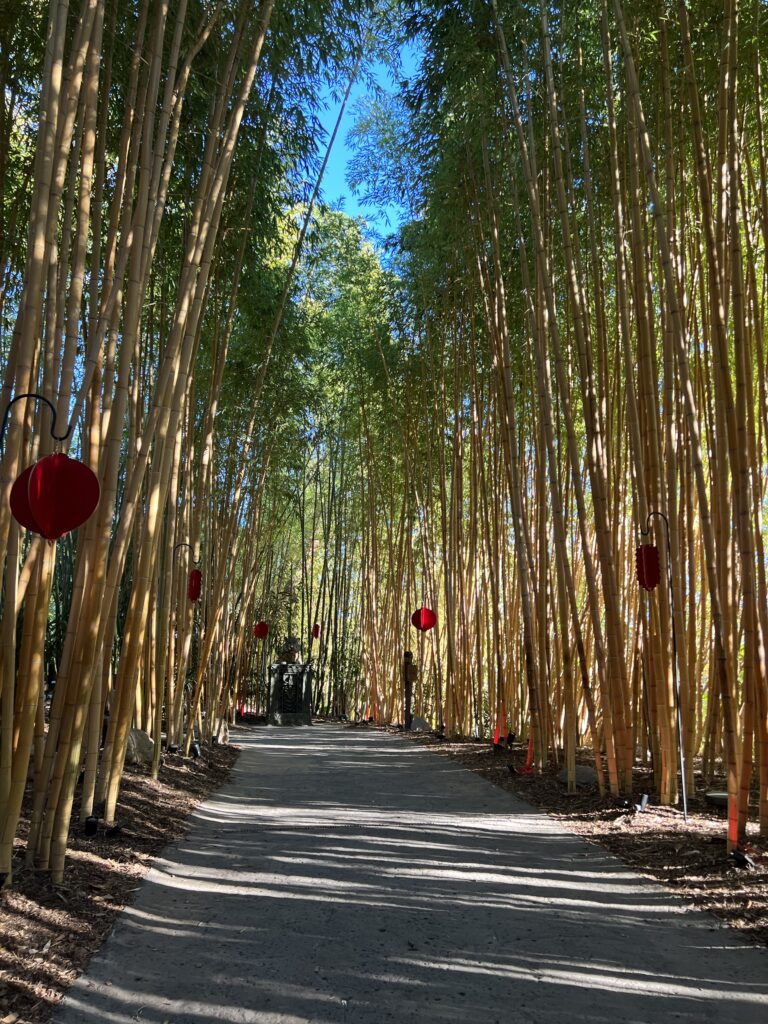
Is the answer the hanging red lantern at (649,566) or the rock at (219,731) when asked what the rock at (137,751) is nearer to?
the rock at (219,731)

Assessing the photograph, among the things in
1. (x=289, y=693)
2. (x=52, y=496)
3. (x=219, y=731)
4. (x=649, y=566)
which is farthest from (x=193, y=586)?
(x=289, y=693)

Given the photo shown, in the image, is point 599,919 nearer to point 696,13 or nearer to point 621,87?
point 696,13

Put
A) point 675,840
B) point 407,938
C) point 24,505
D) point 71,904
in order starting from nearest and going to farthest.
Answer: point 24,505 < point 407,938 < point 71,904 < point 675,840

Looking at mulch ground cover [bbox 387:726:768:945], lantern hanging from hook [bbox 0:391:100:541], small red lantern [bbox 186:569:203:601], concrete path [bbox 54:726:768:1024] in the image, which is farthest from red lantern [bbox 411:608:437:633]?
lantern hanging from hook [bbox 0:391:100:541]

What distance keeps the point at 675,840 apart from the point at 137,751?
8.23 feet

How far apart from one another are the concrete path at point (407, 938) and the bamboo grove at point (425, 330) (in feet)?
1.40

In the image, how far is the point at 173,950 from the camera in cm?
175

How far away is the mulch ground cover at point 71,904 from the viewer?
1.50 metres

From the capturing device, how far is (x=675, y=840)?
2.74 meters

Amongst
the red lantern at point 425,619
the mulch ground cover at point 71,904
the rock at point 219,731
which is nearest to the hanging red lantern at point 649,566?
the mulch ground cover at point 71,904

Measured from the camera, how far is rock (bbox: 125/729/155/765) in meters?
3.98

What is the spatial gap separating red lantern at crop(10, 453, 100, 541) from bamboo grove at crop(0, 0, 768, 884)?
0.23 metres

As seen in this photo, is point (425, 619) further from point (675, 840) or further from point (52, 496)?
point (52, 496)

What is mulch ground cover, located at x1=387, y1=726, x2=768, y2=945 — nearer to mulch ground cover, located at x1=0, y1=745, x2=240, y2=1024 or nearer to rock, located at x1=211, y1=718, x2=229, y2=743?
mulch ground cover, located at x1=0, y1=745, x2=240, y2=1024
